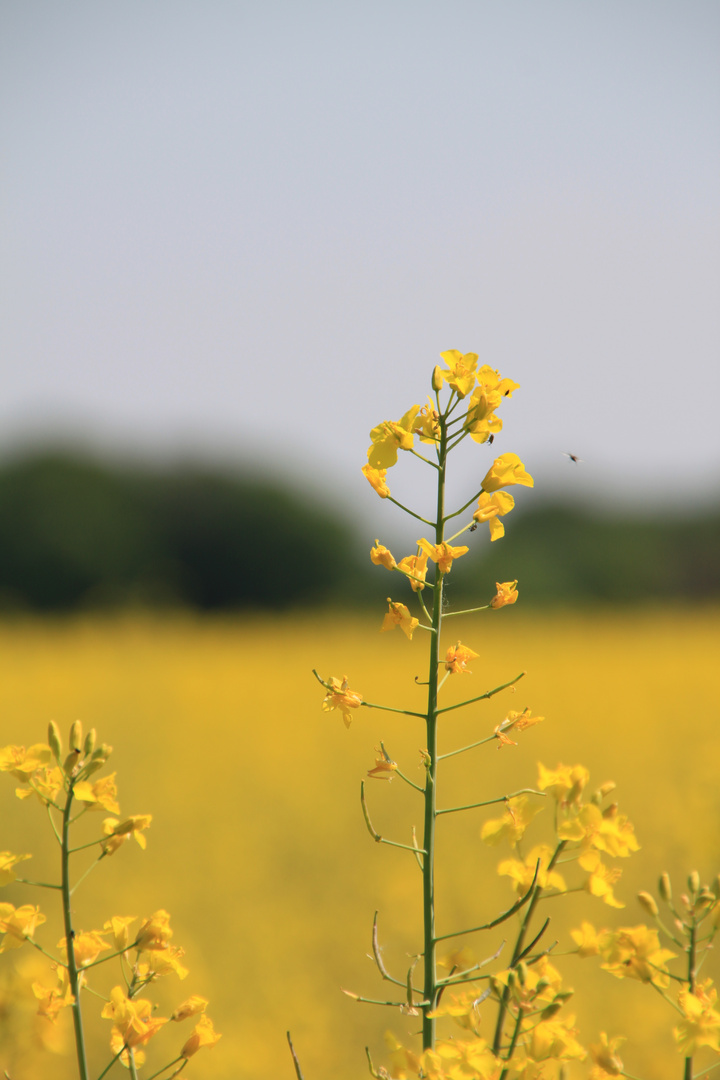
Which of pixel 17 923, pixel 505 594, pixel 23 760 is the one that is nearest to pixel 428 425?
pixel 505 594

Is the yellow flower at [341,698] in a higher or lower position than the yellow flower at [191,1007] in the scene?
higher

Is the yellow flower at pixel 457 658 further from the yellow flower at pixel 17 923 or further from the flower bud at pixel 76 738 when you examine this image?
the yellow flower at pixel 17 923

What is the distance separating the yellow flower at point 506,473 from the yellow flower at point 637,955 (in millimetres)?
475

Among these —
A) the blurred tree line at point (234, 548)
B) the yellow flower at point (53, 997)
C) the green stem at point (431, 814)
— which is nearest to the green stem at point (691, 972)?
the green stem at point (431, 814)

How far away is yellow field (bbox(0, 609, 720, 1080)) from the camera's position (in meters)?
3.82

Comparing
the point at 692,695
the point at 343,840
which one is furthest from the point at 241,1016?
the point at 692,695


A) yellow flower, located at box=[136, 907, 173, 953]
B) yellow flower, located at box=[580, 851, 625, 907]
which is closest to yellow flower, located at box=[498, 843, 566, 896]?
yellow flower, located at box=[580, 851, 625, 907]

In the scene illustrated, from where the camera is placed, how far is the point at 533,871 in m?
0.91

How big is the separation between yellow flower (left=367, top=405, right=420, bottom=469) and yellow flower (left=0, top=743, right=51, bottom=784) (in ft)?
1.45

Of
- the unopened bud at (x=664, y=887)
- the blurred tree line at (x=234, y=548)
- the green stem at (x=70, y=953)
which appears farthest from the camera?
the blurred tree line at (x=234, y=548)

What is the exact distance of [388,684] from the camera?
28.1 feet

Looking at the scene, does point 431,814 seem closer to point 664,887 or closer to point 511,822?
point 511,822

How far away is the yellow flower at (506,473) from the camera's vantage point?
952mm

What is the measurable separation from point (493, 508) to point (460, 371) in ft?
0.48
